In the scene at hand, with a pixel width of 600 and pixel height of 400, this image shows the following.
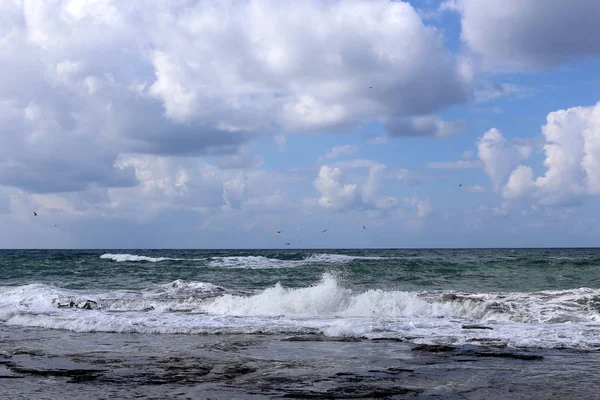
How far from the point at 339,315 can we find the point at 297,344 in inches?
192

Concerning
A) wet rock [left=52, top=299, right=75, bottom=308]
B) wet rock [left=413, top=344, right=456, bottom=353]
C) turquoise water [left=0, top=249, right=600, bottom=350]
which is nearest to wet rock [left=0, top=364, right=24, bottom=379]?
turquoise water [left=0, top=249, right=600, bottom=350]

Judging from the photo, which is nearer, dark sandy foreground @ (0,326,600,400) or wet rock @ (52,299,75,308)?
dark sandy foreground @ (0,326,600,400)

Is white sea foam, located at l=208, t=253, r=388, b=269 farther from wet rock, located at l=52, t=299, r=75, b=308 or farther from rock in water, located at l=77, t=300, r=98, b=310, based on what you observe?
rock in water, located at l=77, t=300, r=98, b=310

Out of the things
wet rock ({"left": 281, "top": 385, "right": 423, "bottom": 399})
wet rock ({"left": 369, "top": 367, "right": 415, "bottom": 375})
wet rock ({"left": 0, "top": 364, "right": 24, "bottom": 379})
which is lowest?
wet rock ({"left": 0, "top": 364, "right": 24, "bottom": 379})

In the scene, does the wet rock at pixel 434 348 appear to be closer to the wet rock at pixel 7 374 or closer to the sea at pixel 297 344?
the sea at pixel 297 344

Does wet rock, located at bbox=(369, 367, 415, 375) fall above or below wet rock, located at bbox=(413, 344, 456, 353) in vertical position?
above

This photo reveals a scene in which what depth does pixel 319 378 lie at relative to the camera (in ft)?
27.5

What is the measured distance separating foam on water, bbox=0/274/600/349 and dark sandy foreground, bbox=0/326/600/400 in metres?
1.24

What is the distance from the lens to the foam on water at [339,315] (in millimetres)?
12703

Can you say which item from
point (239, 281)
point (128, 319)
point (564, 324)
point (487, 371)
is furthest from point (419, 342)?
point (239, 281)

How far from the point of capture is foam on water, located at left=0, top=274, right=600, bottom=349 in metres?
12.7

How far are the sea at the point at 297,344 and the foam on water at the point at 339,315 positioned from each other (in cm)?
4

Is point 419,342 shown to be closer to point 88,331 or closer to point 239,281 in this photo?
point 88,331

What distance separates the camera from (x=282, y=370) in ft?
29.6
